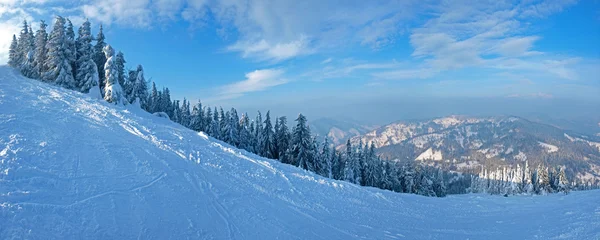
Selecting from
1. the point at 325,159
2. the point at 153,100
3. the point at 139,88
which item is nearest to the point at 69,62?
the point at 139,88

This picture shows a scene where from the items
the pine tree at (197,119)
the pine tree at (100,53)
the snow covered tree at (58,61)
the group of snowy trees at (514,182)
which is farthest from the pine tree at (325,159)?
the group of snowy trees at (514,182)

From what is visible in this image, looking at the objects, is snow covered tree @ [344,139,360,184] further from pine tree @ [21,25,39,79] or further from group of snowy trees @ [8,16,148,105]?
pine tree @ [21,25,39,79]

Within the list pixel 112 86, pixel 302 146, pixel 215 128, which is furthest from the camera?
pixel 215 128

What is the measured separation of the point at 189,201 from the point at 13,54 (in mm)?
53579

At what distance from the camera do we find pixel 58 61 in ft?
117

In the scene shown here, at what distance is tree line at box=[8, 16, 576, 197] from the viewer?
118 feet

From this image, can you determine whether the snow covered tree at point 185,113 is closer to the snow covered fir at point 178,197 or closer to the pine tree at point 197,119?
the pine tree at point 197,119

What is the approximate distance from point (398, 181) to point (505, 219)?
37188 mm

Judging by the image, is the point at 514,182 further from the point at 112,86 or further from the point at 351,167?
the point at 112,86

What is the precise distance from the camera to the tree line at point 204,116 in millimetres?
36062

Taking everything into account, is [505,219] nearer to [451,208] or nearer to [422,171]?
[451,208]

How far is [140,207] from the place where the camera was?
9.94 metres

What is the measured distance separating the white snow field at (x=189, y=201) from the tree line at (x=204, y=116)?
19515mm

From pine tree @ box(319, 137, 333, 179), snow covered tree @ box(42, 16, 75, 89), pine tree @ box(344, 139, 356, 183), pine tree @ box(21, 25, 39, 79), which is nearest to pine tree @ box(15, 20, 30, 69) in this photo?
pine tree @ box(21, 25, 39, 79)
